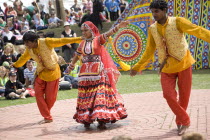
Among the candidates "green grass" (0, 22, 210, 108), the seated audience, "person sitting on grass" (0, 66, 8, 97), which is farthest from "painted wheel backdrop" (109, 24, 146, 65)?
"person sitting on grass" (0, 66, 8, 97)

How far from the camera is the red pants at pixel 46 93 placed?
7.42 m

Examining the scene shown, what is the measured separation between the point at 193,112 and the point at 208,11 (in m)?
8.95

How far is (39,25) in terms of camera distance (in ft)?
71.5

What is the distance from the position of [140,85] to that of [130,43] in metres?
4.33

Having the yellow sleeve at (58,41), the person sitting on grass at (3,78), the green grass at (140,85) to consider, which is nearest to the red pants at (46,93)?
the yellow sleeve at (58,41)

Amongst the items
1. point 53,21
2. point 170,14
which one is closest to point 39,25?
point 53,21

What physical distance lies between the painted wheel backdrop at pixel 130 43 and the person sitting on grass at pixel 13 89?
5.83 m

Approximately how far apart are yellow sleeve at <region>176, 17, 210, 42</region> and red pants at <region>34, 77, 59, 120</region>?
277cm

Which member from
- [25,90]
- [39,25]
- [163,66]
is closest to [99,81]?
[163,66]

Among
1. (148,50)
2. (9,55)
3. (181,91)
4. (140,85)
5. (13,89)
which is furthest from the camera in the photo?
(9,55)

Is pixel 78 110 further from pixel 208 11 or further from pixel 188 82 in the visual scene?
pixel 208 11

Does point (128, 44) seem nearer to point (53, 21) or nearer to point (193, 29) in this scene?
point (53, 21)

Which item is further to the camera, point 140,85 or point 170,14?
point 170,14

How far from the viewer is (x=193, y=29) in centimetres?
554
